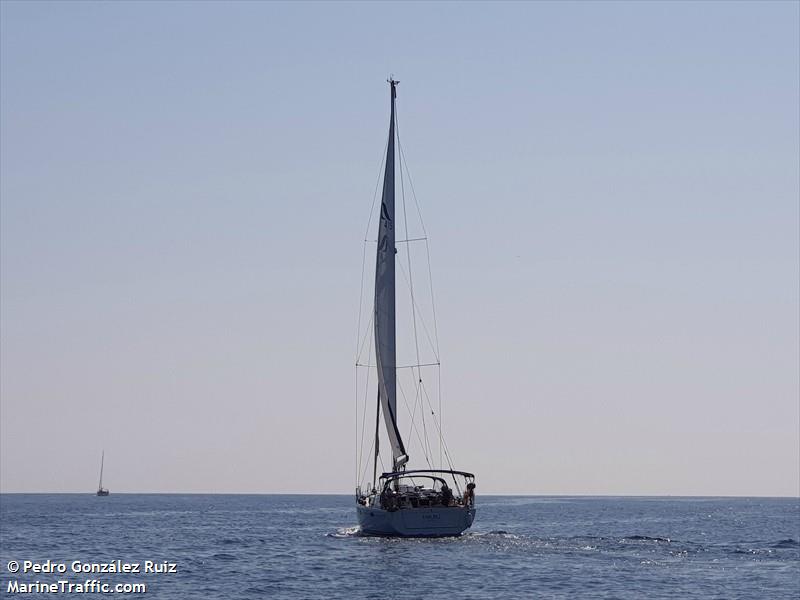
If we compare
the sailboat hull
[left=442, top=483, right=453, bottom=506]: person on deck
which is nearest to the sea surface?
the sailboat hull

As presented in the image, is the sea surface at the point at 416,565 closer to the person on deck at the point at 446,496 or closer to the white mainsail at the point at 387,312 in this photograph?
the person on deck at the point at 446,496

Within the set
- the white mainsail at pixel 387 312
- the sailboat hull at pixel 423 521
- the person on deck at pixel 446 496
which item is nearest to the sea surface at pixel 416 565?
the sailboat hull at pixel 423 521

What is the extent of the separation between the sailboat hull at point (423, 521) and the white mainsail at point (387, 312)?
5.15m

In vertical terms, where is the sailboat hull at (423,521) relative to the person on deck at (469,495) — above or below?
below

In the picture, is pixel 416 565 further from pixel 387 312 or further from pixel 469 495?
pixel 387 312

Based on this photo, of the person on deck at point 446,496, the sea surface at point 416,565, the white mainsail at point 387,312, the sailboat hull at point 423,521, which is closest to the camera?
the sea surface at point 416,565

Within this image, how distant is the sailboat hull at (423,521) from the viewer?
221 ft

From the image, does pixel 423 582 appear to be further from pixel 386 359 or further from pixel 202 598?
pixel 386 359

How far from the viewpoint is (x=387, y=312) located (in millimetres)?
76750

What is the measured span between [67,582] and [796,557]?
38485 mm

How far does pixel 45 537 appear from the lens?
86.9m

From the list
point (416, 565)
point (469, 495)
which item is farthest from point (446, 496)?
point (416, 565)

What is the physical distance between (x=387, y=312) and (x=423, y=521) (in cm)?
1504

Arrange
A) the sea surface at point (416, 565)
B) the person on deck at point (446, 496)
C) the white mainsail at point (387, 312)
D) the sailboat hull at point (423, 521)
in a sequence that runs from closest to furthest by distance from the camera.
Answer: the sea surface at point (416, 565), the sailboat hull at point (423, 521), the person on deck at point (446, 496), the white mainsail at point (387, 312)
